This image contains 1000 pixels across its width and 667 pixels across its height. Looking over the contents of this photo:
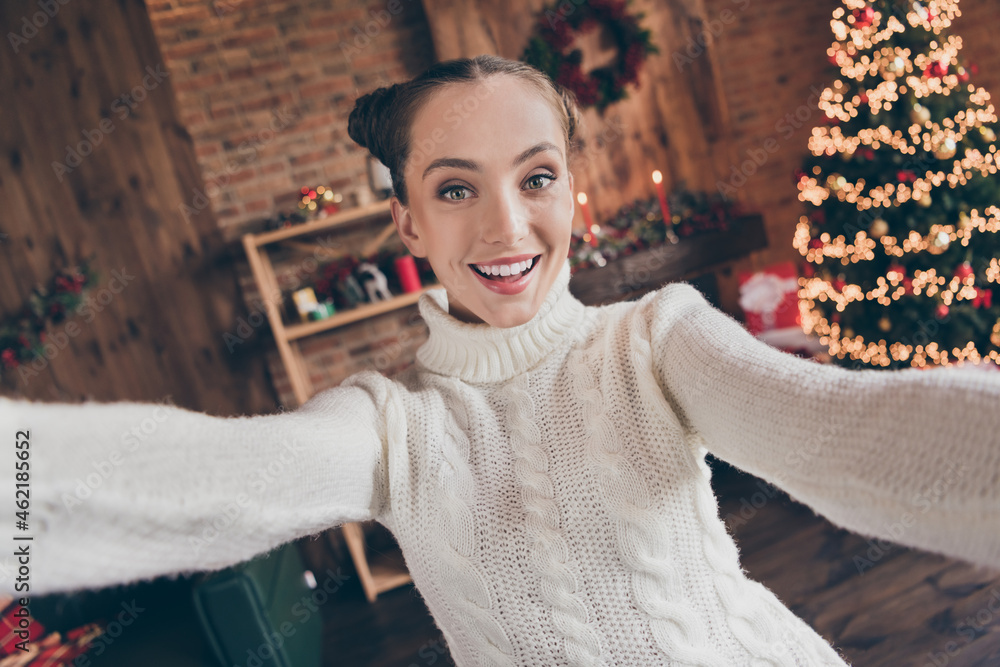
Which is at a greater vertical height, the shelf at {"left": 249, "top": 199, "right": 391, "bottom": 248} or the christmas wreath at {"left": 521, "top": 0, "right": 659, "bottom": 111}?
the christmas wreath at {"left": 521, "top": 0, "right": 659, "bottom": 111}

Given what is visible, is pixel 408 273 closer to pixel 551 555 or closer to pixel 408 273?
pixel 408 273

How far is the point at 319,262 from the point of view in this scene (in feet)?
10.6

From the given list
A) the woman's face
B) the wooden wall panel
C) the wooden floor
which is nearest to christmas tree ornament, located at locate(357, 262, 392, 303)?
the wooden wall panel

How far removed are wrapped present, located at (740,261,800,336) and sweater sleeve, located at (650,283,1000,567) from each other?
8.53 feet

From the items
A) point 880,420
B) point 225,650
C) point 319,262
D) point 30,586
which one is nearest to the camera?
point 30,586

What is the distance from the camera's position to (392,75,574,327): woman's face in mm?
777

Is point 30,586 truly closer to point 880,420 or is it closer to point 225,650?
point 880,420

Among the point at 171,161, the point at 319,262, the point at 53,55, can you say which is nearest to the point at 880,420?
the point at 319,262

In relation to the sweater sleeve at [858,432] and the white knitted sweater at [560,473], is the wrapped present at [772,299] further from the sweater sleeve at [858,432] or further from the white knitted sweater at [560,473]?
the sweater sleeve at [858,432]

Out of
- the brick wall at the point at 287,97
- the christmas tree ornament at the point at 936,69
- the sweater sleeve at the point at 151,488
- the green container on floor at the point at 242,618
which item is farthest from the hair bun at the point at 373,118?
the christmas tree ornament at the point at 936,69

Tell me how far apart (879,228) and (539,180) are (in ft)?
8.45

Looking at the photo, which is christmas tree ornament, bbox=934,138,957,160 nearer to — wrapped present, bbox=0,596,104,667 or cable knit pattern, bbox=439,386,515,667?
cable knit pattern, bbox=439,386,515,667

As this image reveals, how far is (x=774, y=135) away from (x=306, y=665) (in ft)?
13.4

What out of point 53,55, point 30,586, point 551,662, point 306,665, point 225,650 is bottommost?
point 306,665
